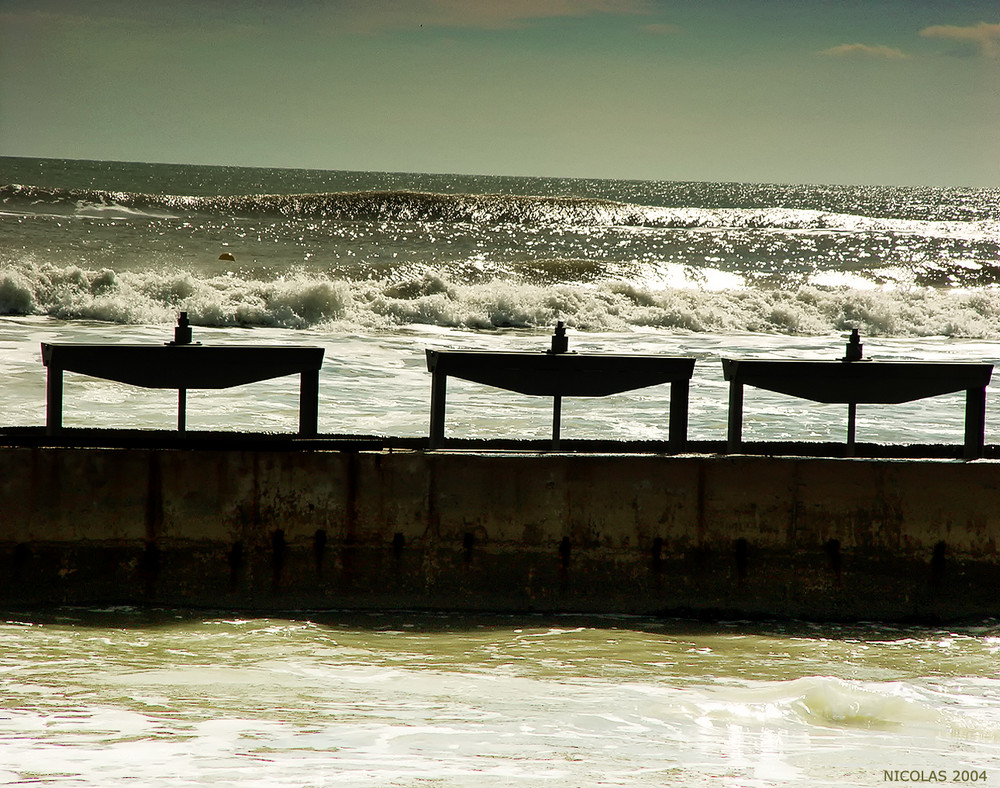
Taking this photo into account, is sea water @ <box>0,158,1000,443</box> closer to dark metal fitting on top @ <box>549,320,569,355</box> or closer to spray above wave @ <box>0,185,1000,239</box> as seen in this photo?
spray above wave @ <box>0,185,1000,239</box>

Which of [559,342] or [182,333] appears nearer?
[182,333]

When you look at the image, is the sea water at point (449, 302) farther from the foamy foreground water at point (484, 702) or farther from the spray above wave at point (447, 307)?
the foamy foreground water at point (484, 702)

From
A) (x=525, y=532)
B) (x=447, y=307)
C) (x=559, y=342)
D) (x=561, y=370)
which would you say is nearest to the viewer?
(x=525, y=532)

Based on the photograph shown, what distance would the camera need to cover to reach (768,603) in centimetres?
612

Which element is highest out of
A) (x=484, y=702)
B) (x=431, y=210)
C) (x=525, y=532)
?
(x=431, y=210)

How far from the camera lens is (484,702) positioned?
189 inches

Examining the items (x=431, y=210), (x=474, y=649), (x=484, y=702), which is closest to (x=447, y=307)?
(x=474, y=649)

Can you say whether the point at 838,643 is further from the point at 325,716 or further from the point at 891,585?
the point at 325,716

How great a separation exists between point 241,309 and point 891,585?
21386mm

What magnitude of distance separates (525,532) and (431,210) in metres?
68.1

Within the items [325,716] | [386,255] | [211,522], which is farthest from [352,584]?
[386,255]

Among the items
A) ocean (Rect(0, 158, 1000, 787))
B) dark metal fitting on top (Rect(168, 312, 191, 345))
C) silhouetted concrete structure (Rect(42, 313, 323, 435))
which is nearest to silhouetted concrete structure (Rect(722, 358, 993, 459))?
ocean (Rect(0, 158, 1000, 787))

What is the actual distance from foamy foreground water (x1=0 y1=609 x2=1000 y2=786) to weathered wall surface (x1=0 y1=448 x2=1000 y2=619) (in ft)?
0.66

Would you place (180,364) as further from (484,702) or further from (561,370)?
(484,702)
